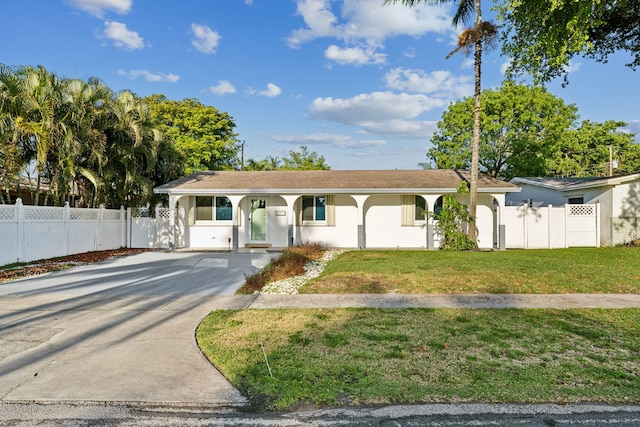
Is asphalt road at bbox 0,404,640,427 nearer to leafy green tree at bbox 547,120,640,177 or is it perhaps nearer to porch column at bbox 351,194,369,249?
porch column at bbox 351,194,369,249

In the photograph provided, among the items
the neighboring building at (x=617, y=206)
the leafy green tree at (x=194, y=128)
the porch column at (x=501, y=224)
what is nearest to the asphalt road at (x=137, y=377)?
the porch column at (x=501, y=224)

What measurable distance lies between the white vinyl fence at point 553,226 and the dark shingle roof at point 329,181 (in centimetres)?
156

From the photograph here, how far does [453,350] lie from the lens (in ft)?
14.0

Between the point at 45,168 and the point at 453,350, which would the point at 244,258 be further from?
the point at 453,350

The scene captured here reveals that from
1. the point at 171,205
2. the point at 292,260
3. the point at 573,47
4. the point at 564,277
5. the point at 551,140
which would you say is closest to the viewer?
the point at 573,47

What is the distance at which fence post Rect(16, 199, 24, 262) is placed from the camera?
34.4 ft

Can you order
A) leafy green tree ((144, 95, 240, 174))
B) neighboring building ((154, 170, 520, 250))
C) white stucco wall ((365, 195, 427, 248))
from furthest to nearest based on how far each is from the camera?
leafy green tree ((144, 95, 240, 174)) → white stucco wall ((365, 195, 427, 248)) → neighboring building ((154, 170, 520, 250))

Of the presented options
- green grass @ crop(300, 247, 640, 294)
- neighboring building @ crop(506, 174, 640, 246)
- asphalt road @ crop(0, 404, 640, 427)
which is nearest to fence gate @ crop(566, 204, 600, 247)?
neighboring building @ crop(506, 174, 640, 246)

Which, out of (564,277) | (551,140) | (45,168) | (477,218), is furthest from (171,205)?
(551,140)

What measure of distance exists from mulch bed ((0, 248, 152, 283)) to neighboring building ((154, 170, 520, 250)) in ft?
10.4

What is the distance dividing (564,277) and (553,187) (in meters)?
10.7

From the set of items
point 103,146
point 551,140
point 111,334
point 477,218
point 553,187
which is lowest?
point 111,334

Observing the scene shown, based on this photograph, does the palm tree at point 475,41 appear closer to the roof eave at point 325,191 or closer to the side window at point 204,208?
the roof eave at point 325,191

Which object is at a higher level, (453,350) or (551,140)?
(551,140)
